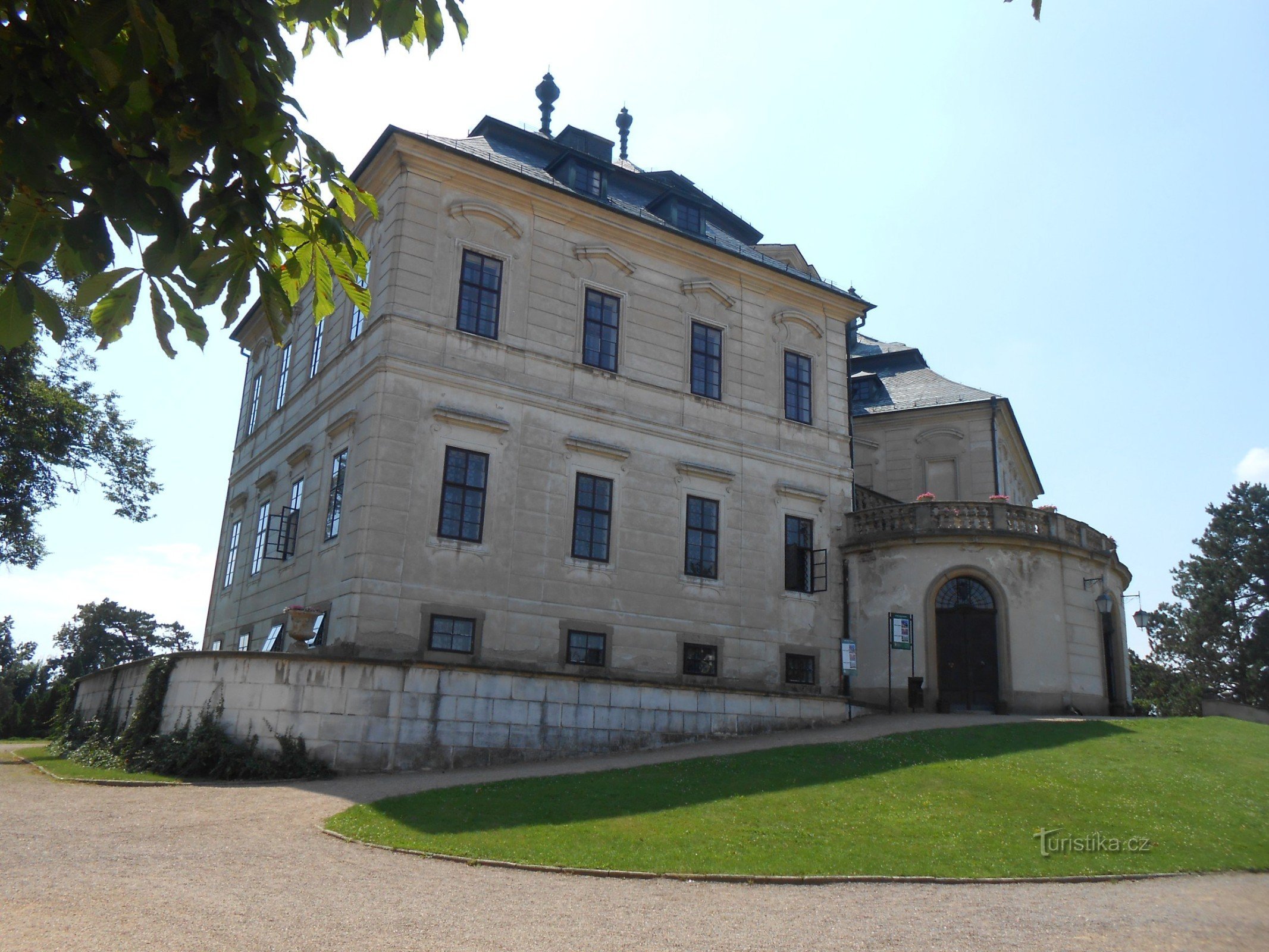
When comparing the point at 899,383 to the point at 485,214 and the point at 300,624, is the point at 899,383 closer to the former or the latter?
the point at 485,214

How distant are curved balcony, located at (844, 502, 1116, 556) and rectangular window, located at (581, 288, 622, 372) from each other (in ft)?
28.3

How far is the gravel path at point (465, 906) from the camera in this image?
7809 millimetres

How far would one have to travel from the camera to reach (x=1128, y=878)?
36.9ft

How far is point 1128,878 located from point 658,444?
16207 mm

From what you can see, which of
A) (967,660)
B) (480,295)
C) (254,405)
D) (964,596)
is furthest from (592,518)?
(254,405)

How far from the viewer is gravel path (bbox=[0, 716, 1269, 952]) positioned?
7.81 metres

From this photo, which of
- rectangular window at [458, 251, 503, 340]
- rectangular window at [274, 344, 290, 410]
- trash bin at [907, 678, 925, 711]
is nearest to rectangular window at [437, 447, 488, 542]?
rectangular window at [458, 251, 503, 340]

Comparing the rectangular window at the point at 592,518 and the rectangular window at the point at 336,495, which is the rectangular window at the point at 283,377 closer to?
the rectangular window at the point at 336,495

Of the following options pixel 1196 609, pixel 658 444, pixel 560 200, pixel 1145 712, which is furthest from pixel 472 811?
pixel 1196 609

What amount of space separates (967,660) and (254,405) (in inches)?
909

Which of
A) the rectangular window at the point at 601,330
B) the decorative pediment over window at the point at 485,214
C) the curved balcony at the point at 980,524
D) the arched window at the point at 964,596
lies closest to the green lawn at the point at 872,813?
the arched window at the point at 964,596

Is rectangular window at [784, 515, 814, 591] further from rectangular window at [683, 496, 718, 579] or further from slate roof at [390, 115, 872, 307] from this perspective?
slate roof at [390, 115, 872, 307]

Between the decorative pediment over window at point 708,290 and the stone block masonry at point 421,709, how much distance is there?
11.4 metres

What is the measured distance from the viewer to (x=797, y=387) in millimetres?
29297
